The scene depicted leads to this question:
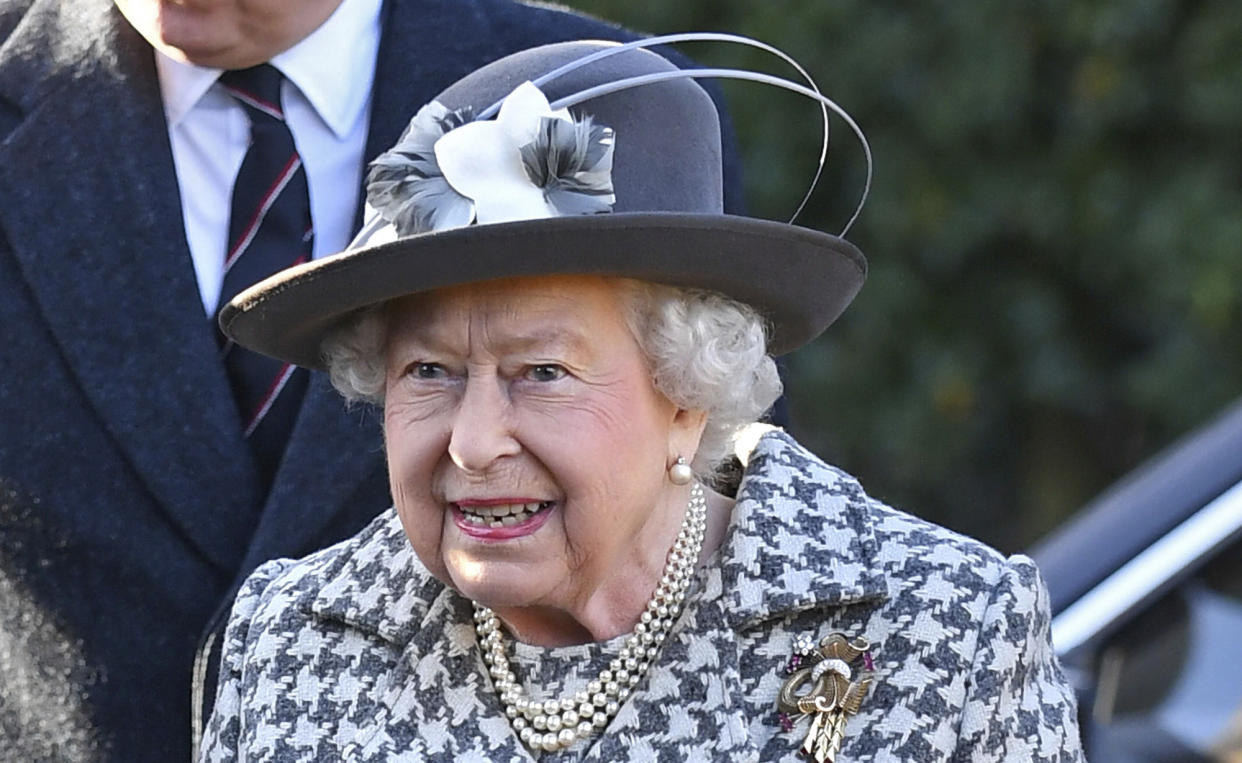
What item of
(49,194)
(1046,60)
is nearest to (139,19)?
(49,194)

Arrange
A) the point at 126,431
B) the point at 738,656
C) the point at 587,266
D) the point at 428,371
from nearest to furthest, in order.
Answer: the point at 587,266 < the point at 428,371 < the point at 738,656 < the point at 126,431

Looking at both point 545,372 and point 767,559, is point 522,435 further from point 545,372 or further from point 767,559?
point 767,559

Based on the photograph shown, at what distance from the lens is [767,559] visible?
9.09 feet

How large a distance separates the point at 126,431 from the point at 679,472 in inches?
36.1

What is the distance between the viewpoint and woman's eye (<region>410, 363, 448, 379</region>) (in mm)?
2609

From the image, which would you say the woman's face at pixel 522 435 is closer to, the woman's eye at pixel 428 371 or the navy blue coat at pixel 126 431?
the woman's eye at pixel 428 371

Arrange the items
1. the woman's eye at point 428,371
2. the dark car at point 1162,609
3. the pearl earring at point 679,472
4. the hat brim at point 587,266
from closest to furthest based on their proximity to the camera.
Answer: the hat brim at point 587,266 < the woman's eye at point 428,371 < the pearl earring at point 679,472 < the dark car at point 1162,609

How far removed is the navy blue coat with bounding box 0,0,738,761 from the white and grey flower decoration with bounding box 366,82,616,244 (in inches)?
26.3

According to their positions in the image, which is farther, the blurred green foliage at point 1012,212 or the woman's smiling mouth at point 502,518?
the blurred green foliage at point 1012,212

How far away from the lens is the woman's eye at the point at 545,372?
2557 mm

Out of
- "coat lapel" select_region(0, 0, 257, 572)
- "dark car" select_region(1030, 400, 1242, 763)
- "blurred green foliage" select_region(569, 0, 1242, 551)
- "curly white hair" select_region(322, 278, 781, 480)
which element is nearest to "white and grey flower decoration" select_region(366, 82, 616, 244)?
"curly white hair" select_region(322, 278, 781, 480)

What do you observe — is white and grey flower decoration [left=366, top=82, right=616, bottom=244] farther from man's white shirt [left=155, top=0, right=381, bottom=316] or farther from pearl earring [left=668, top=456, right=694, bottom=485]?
man's white shirt [left=155, top=0, right=381, bottom=316]

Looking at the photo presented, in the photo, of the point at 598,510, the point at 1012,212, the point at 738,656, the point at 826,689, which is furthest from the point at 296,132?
the point at 1012,212

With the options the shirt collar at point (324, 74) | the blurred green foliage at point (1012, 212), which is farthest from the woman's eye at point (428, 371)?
the blurred green foliage at point (1012, 212)
